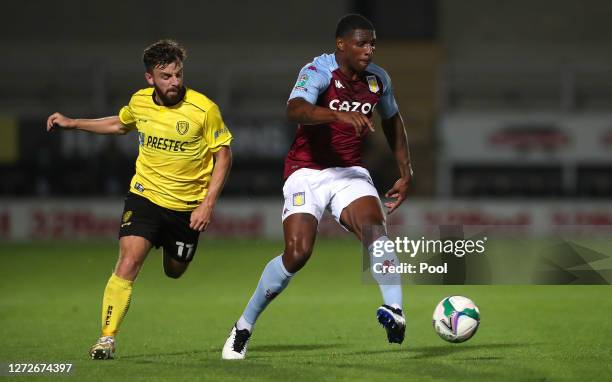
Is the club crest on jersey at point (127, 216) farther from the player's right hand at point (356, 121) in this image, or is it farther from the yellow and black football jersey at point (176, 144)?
the player's right hand at point (356, 121)

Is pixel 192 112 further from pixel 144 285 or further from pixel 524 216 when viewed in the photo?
pixel 524 216

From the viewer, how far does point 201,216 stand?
7449mm

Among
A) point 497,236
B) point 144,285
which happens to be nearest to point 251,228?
point 497,236

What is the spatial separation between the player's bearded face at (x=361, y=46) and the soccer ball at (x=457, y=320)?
171cm

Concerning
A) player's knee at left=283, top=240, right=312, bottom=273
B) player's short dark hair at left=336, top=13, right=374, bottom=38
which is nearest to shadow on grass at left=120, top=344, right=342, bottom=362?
player's knee at left=283, top=240, right=312, bottom=273

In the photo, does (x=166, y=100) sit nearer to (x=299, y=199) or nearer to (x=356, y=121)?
(x=299, y=199)

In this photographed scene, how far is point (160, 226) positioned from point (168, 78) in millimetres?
1064

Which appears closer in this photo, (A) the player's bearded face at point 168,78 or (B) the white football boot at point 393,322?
(B) the white football boot at point 393,322

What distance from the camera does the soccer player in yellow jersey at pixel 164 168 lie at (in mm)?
7461

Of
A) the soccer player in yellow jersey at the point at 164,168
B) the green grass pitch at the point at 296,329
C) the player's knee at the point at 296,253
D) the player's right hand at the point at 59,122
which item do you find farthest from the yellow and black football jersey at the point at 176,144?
the green grass pitch at the point at 296,329

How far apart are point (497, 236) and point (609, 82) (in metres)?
8.46

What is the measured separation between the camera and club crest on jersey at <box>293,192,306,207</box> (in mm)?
7512

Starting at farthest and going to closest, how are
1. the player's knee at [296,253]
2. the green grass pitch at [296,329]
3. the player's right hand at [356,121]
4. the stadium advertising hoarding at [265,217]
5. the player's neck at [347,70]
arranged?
1. the stadium advertising hoarding at [265,217]
2. the player's neck at [347,70]
3. the player's knee at [296,253]
4. the green grass pitch at [296,329]
5. the player's right hand at [356,121]

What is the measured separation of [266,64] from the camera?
28.6 meters
